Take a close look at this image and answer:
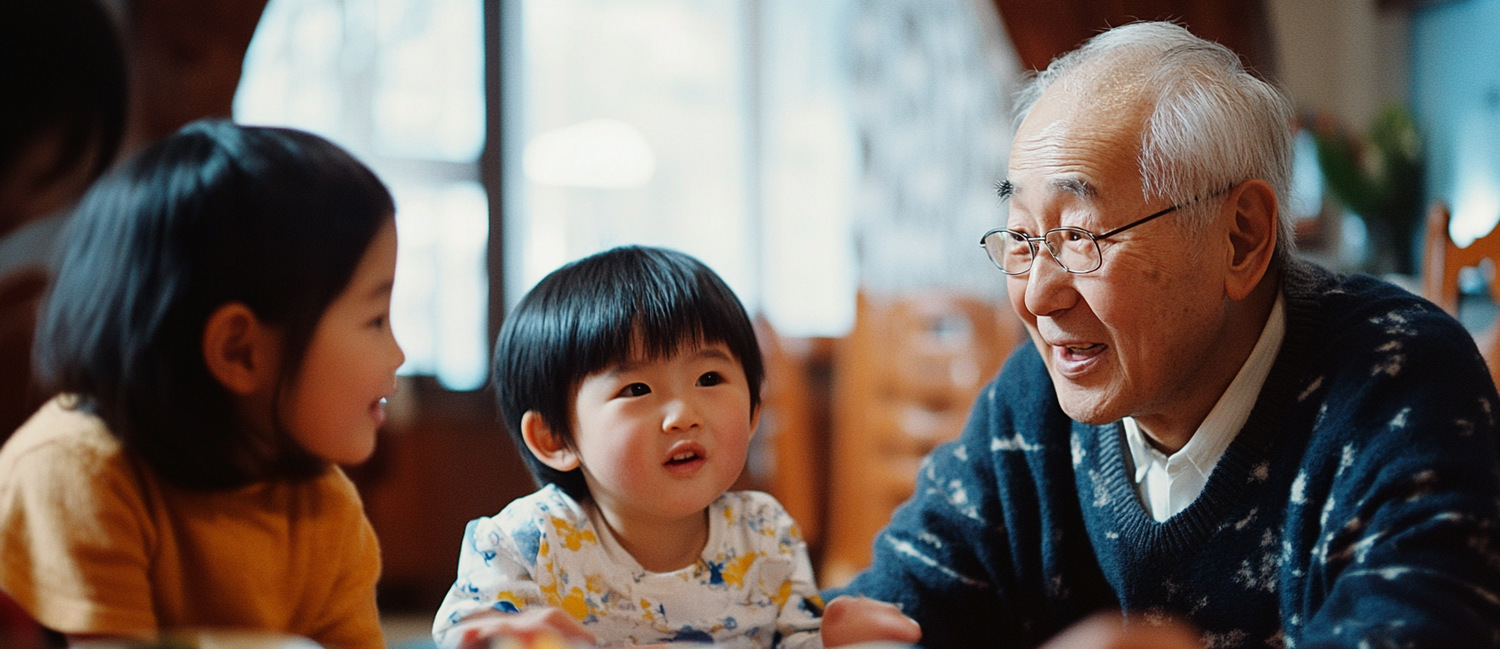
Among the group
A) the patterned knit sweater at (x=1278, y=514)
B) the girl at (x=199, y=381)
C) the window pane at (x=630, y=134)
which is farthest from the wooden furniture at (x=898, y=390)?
the girl at (x=199, y=381)

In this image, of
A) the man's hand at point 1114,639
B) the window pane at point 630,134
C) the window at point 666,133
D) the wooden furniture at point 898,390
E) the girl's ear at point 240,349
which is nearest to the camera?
the man's hand at point 1114,639

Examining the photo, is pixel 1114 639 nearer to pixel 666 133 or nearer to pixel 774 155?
pixel 666 133

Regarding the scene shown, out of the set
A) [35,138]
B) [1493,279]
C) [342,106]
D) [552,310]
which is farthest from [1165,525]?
[342,106]

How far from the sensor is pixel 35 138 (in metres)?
1.17

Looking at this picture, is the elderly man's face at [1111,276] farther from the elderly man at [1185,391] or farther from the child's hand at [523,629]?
the child's hand at [523,629]

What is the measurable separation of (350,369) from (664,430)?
1.03 ft

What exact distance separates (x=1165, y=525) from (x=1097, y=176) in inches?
15.7

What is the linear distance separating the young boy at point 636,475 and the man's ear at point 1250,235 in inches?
21.7

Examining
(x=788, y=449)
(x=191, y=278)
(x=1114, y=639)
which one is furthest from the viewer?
(x=788, y=449)

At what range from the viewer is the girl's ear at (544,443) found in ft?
3.68

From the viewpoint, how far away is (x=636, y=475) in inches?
41.3

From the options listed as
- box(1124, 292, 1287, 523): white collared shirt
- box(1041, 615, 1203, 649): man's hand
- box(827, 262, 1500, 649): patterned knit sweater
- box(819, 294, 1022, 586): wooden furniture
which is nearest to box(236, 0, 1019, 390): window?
box(819, 294, 1022, 586): wooden furniture

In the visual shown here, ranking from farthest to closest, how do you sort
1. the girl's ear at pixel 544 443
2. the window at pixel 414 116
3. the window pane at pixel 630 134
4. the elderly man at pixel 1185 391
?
1. the window pane at pixel 630 134
2. the window at pixel 414 116
3. the girl's ear at pixel 544 443
4. the elderly man at pixel 1185 391

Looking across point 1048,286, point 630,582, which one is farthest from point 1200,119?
point 630,582
